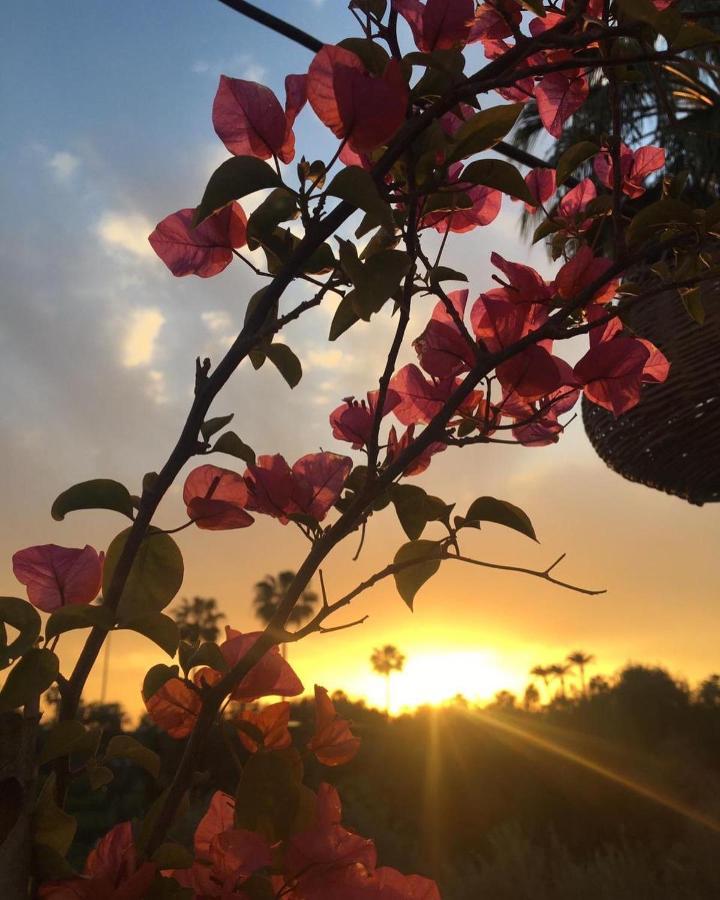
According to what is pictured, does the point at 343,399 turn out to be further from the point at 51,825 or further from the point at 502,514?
the point at 51,825

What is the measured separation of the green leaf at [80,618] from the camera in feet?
1.27

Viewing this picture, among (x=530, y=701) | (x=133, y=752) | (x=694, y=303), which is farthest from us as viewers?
(x=530, y=701)

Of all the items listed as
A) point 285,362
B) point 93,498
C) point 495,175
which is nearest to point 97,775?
point 93,498

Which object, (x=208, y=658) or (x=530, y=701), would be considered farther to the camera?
(x=530, y=701)

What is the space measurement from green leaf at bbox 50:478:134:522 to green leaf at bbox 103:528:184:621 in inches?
0.8

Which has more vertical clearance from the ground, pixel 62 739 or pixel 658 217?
pixel 658 217

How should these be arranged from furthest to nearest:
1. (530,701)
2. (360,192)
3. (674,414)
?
1. (530,701)
2. (674,414)
3. (360,192)

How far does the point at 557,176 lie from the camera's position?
628 millimetres

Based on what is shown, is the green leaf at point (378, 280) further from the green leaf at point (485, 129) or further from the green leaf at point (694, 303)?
the green leaf at point (694, 303)

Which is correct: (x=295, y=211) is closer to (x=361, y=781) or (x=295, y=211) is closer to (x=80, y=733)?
(x=80, y=733)

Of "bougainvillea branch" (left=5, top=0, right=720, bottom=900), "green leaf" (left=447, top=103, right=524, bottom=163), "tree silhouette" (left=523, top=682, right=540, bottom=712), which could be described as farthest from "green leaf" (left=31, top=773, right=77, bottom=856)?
Result: "tree silhouette" (left=523, top=682, right=540, bottom=712)

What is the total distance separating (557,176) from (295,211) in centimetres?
31

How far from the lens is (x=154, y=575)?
425 mm

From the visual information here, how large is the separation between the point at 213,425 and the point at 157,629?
0.11 m
